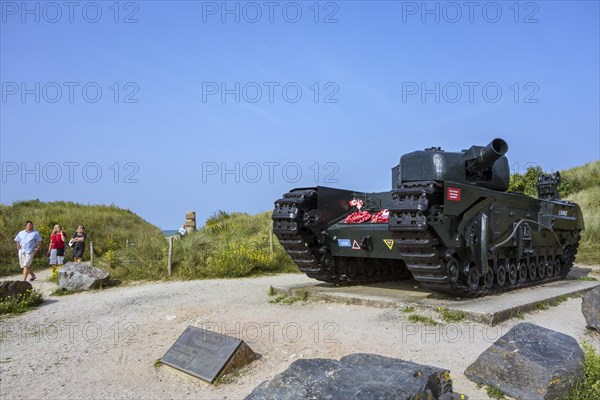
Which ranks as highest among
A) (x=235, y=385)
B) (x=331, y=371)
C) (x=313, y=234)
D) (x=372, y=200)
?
(x=372, y=200)

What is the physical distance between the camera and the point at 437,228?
22.3ft

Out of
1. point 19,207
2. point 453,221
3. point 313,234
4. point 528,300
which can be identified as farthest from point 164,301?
point 19,207

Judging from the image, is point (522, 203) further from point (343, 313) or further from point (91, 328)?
point (91, 328)

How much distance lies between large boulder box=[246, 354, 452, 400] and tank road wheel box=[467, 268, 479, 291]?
4163 mm

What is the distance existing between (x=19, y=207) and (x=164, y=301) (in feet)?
57.9

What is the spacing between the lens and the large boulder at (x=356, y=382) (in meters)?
3.00

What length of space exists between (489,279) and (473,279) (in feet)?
1.95

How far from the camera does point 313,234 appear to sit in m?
8.78

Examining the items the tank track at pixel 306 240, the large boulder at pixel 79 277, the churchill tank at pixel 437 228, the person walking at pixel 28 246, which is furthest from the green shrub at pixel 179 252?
the churchill tank at pixel 437 228

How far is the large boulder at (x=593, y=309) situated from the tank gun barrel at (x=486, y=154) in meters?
2.53

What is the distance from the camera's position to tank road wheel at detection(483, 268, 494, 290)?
796 centimetres

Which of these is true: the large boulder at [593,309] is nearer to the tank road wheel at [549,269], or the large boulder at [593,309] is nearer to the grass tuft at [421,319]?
the grass tuft at [421,319]

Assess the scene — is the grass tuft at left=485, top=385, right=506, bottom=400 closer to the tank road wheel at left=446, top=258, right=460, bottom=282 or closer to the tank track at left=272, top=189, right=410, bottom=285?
the tank road wheel at left=446, top=258, right=460, bottom=282

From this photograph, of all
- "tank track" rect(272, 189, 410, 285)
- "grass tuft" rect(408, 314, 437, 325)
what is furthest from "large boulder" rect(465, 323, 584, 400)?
"tank track" rect(272, 189, 410, 285)
